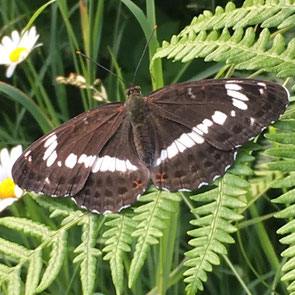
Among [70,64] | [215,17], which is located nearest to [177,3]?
[70,64]

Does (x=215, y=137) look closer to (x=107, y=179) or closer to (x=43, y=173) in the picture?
(x=107, y=179)

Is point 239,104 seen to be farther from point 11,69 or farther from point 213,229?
point 11,69

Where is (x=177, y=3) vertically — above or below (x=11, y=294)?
above

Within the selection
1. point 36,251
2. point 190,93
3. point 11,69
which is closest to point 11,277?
point 36,251

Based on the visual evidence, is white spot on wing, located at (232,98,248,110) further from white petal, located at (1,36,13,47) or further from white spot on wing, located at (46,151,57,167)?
white petal, located at (1,36,13,47)

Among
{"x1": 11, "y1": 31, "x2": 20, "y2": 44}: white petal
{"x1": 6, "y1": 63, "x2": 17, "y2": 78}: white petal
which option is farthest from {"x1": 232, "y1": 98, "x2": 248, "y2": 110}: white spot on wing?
{"x1": 11, "y1": 31, "x2": 20, "y2": 44}: white petal

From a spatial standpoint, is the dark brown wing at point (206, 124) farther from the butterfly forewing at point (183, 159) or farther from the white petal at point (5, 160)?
the white petal at point (5, 160)
